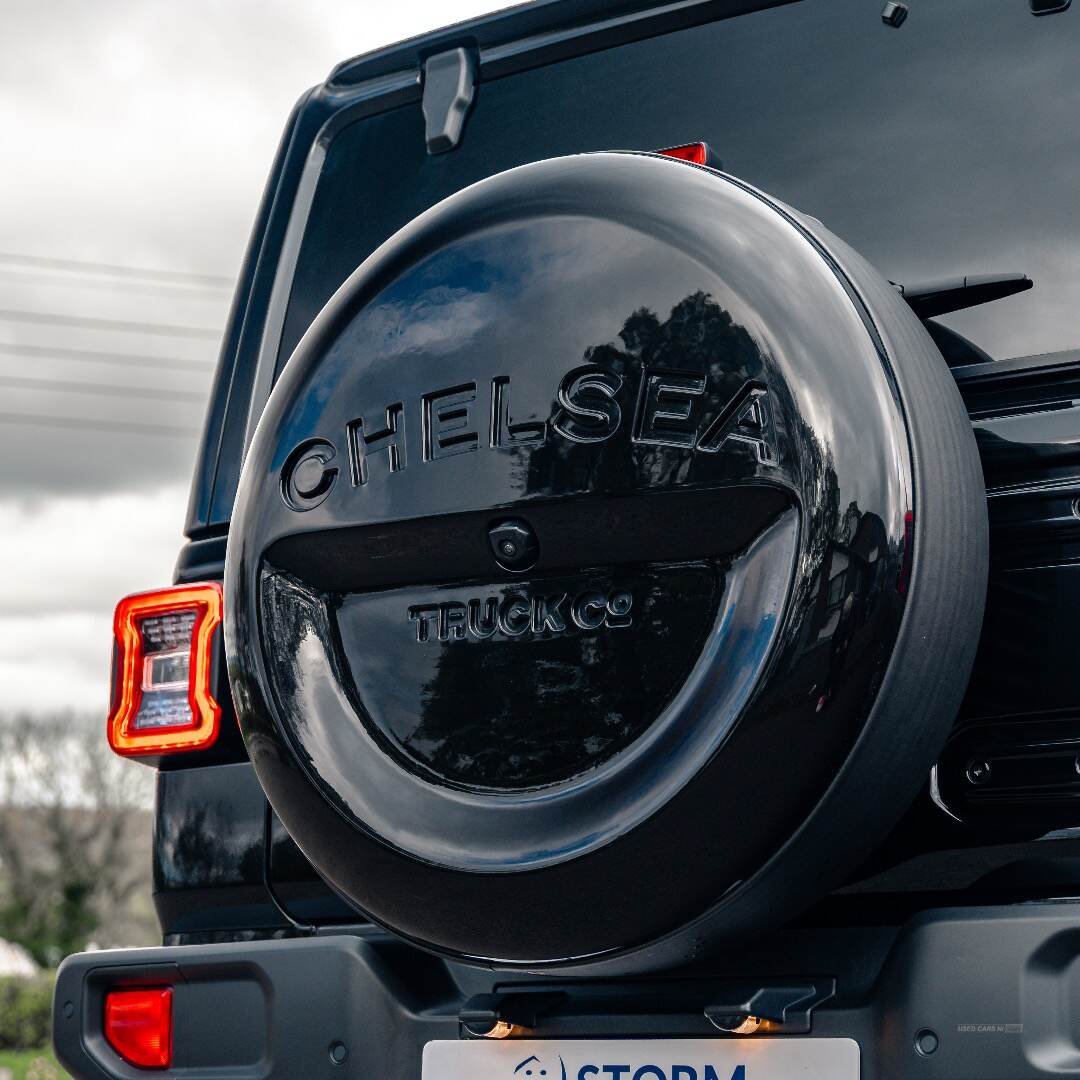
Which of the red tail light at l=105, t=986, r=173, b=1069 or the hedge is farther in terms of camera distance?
the hedge

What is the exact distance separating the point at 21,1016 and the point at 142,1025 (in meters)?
31.2

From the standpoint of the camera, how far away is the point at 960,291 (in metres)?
1.85

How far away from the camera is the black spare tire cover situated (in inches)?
61.5

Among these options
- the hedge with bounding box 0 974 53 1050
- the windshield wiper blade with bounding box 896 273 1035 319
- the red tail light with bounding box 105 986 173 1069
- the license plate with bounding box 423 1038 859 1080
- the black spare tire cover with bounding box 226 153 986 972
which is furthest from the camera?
the hedge with bounding box 0 974 53 1050

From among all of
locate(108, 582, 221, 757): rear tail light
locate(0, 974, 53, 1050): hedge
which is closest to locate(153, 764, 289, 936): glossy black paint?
locate(108, 582, 221, 757): rear tail light

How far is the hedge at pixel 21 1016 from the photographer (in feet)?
99.9

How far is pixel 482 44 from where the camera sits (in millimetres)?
2457

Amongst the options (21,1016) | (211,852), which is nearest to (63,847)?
(21,1016)

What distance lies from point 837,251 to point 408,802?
30.2 inches

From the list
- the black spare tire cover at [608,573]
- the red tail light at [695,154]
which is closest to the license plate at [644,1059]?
the black spare tire cover at [608,573]

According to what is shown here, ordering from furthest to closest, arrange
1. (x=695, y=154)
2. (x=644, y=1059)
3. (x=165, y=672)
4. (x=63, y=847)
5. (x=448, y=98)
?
1. (x=63, y=847)
2. (x=448, y=98)
3. (x=165, y=672)
4. (x=695, y=154)
5. (x=644, y=1059)

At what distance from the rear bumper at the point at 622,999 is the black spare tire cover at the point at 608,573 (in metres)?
0.13

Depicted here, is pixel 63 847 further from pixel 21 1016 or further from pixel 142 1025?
pixel 142 1025

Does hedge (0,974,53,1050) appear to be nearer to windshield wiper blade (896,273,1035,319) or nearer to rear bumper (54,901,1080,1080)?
rear bumper (54,901,1080,1080)
